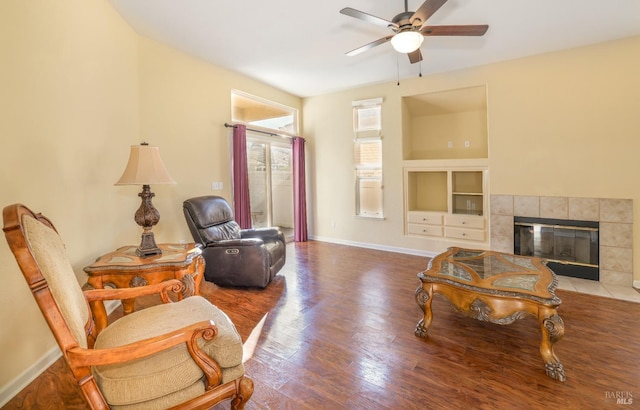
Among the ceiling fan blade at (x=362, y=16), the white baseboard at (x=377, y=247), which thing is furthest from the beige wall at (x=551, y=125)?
the ceiling fan blade at (x=362, y=16)

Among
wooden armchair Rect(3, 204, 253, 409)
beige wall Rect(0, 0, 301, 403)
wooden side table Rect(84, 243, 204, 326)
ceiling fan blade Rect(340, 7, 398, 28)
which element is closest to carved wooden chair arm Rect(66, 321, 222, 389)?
wooden armchair Rect(3, 204, 253, 409)

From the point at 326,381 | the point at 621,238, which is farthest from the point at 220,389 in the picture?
the point at 621,238

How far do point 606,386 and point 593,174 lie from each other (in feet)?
9.47

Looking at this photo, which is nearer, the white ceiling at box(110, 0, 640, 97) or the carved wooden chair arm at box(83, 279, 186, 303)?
the carved wooden chair arm at box(83, 279, 186, 303)

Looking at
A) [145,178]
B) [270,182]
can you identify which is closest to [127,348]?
[145,178]

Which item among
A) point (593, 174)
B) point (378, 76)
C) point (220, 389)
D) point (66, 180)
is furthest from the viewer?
point (378, 76)

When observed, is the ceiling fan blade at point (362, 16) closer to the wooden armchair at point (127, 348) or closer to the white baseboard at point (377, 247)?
the wooden armchair at point (127, 348)

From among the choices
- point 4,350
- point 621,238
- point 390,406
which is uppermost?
point 621,238

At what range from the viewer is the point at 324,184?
5.80 m

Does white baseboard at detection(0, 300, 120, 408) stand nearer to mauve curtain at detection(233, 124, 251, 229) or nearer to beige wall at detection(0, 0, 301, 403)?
beige wall at detection(0, 0, 301, 403)

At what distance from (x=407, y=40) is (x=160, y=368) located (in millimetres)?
2781

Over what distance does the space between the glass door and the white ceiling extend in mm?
1280

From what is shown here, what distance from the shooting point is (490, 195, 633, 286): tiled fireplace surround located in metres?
3.44

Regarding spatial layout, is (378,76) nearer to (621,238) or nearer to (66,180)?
(621,238)
